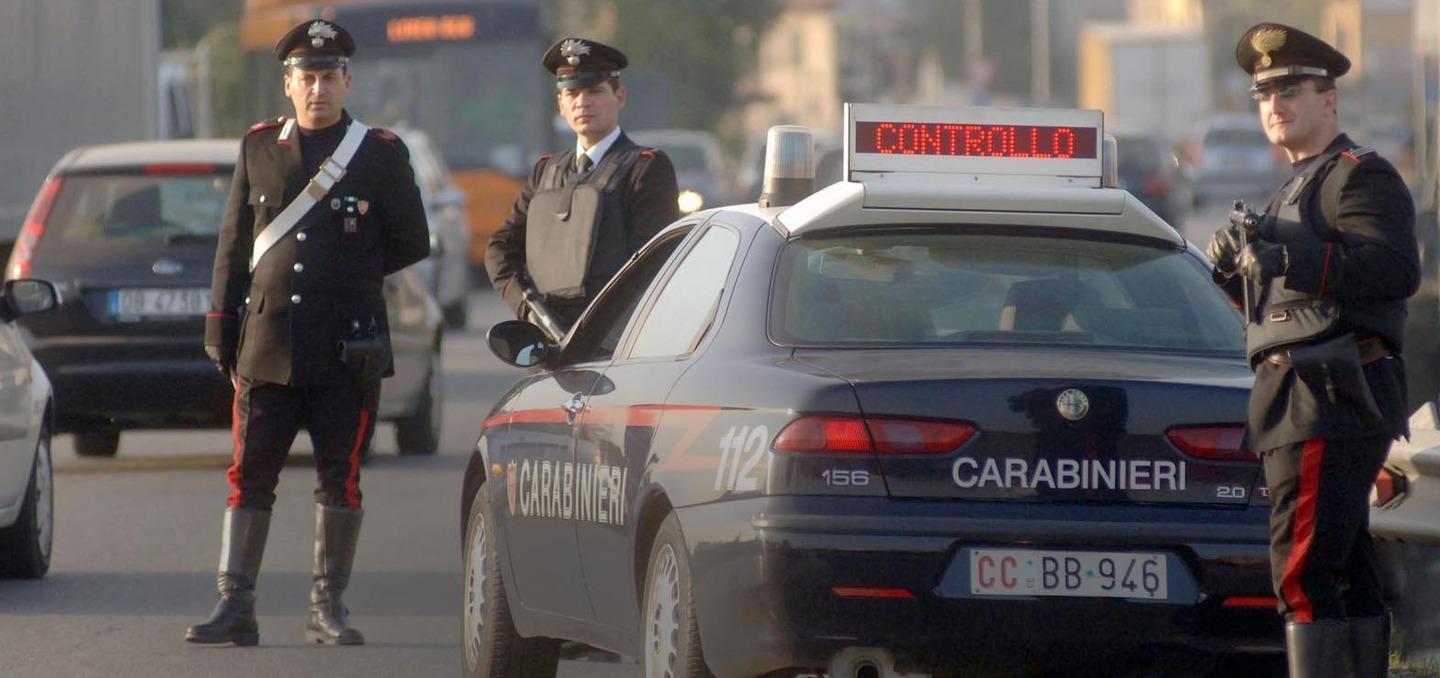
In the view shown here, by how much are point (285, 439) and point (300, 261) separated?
0.53m

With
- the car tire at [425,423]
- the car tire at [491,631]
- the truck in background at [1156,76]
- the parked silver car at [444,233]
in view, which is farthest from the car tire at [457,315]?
the truck in background at [1156,76]

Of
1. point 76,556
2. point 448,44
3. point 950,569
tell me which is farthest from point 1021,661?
point 448,44

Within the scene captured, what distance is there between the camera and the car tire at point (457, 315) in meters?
26.8

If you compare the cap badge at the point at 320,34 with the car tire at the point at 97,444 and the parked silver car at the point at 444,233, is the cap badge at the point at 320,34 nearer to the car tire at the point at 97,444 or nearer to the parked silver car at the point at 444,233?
the car tire at the point at 97,444

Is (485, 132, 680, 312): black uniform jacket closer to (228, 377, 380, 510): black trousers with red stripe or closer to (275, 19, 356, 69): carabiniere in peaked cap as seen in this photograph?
(228, 377, 380, 510): black trousers with red stripe

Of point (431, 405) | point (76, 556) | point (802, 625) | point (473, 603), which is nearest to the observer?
point (802, 625)

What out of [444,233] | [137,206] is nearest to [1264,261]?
[137,206]

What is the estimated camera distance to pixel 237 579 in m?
8.78

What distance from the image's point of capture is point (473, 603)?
25.9ft

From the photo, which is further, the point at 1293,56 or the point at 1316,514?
the point at 1293,56

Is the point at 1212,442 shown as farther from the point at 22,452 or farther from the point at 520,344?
the point at 22,452

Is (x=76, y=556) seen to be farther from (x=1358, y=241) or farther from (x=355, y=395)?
(x=1358, y=241)

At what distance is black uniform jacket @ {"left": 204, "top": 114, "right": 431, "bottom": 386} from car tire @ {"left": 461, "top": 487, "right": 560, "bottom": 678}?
1065mm

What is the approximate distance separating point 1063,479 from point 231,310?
12.0 feet
